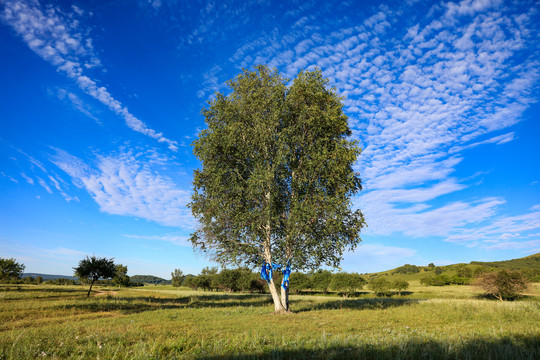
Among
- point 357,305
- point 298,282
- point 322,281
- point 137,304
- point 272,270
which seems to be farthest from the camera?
point 322,281

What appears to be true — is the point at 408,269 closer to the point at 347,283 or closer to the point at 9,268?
the point at 347,283

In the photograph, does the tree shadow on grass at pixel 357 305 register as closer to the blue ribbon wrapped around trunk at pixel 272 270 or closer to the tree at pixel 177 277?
the blue ribbon wrapped around trunk at pixel 272 270

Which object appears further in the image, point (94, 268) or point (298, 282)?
point (298, 282)

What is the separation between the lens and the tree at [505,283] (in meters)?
42.8

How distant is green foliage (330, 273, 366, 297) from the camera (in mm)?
70625

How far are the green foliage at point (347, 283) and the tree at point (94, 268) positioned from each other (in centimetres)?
5458

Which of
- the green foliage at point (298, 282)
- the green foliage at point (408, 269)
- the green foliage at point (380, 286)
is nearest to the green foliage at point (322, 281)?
the green foliage at point (298, 282)

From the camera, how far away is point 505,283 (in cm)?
4397

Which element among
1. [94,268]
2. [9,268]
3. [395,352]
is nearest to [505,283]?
[395,352]

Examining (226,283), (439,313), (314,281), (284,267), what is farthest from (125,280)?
(439,313)

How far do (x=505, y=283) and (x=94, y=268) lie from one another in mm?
67968

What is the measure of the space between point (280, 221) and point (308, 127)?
8309 millimetres

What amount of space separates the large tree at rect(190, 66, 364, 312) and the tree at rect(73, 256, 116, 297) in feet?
99.4

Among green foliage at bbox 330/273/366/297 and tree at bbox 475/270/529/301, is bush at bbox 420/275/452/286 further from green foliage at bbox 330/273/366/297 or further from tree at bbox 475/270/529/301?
tree at bbox 475/270/529/301
